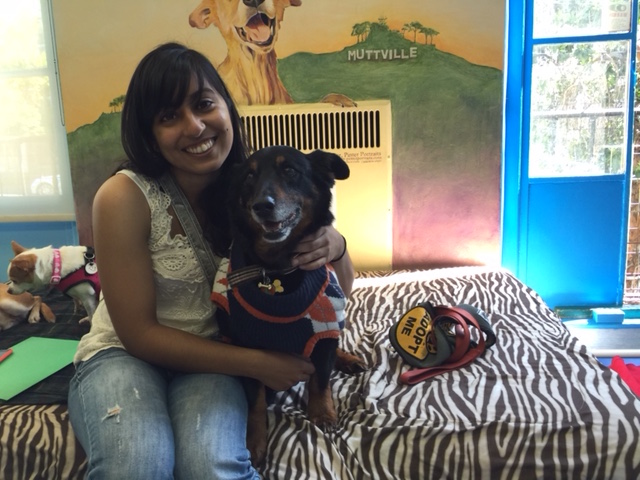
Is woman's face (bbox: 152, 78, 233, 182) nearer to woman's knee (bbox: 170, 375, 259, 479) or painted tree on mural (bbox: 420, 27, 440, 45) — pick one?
woman's knee (bbox: 170, 375, 259, 479)

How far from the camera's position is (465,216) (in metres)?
2.42

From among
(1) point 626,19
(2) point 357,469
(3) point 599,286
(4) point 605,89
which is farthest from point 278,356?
(1) point 626,19

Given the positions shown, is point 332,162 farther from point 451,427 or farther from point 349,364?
point 451,427

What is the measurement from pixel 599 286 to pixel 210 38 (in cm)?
227

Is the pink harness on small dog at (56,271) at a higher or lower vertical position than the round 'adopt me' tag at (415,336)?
higher

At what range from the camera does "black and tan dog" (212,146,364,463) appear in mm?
1116

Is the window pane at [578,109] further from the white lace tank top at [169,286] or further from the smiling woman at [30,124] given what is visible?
the smiling woman at [30,124]

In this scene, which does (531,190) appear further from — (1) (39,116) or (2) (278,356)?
(1) (39,116)

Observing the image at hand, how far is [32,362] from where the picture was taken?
1511 mm

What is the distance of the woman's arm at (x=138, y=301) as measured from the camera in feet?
3.50

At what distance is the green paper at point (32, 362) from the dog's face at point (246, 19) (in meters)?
1.55

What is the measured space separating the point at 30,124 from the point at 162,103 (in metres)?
1.89

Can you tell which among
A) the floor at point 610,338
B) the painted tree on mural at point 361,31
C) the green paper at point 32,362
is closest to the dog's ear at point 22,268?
the green paper at point 32,362

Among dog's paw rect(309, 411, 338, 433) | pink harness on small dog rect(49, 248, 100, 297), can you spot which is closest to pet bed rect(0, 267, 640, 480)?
dog's paw rect(309, 411, 338, 433)
